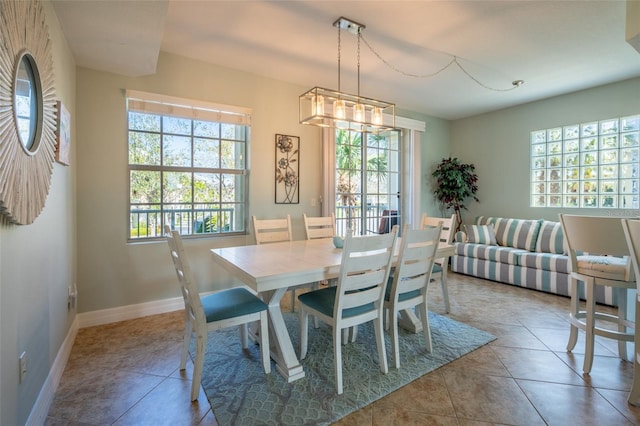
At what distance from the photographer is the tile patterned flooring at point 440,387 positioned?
1651mm

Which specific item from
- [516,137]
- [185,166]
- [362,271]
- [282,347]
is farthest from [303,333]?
[516,137]

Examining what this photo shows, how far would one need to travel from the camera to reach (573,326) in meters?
2.33

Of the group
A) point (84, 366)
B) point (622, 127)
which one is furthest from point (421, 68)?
point (84, 366)

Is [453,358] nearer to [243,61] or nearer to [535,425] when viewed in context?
[535,425]

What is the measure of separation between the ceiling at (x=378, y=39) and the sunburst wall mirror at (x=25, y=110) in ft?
1.83

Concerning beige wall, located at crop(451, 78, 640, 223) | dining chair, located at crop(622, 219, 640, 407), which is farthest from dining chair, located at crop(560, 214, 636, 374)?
beige wall, located at crop(451, 78, 640, 223)

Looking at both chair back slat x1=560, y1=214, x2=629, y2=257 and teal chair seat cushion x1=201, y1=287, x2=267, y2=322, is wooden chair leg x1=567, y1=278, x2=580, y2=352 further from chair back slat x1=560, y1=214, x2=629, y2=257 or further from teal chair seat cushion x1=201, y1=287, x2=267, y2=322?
teal chair seat cushion x1=201, y1=287, x2=267, y2=322

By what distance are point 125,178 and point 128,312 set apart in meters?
1.30

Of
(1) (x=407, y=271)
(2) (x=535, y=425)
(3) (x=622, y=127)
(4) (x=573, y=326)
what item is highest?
(3) (x=622, y=127)

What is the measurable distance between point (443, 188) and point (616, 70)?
2.54m

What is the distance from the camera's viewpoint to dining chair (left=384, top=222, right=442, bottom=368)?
82.6 inches

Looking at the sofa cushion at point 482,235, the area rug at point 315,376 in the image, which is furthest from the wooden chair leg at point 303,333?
the sofa cushion at point 482,235

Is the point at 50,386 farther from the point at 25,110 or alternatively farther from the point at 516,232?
the point at 516,232

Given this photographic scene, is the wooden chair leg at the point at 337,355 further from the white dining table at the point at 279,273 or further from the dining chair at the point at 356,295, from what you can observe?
the white dining table at the point at 279,273
